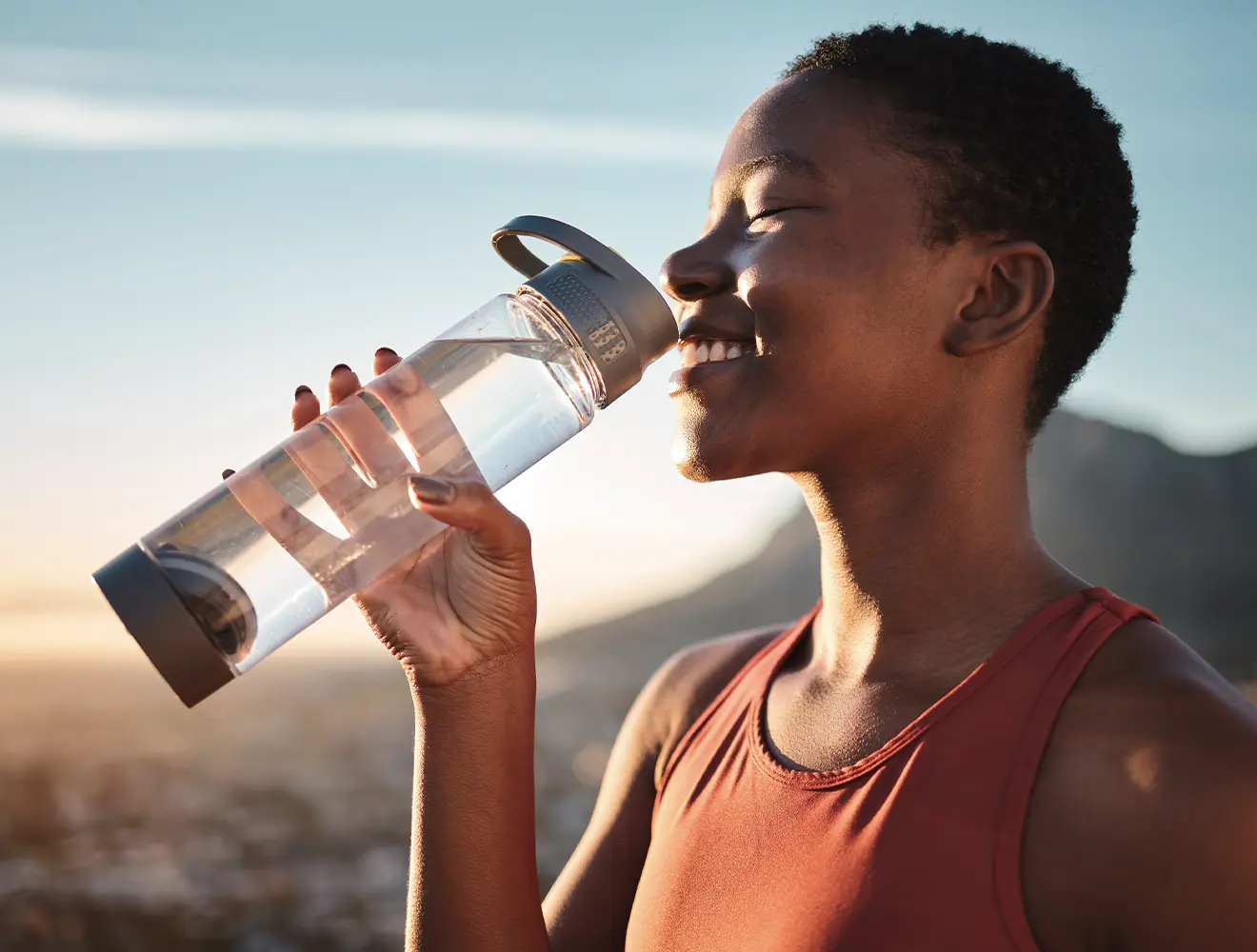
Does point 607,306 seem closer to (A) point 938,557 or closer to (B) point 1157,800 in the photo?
(A) point 938,557

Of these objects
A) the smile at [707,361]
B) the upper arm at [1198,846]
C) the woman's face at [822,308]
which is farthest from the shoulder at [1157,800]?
the smile at [707,361]

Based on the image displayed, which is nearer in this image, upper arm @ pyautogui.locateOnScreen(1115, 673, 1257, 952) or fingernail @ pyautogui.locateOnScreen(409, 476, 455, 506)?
upper arm @ pyautogui.locateOnScreen(1115, 673, 1257, 952)

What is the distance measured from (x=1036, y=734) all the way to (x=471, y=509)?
2.33ft

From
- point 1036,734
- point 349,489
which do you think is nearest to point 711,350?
point 349,489

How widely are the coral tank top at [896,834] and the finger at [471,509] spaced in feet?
1.57

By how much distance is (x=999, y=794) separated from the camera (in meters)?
1.34

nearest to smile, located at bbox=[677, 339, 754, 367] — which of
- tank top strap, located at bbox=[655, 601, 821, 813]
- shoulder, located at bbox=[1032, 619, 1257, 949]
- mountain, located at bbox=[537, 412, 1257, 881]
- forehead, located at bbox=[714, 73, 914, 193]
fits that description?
forehead, located at bbox=[714, 73, 914, 193]

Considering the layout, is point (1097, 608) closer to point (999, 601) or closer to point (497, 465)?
point (999, 601)

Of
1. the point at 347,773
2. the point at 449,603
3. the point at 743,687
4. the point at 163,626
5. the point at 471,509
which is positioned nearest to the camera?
the point at 163,626

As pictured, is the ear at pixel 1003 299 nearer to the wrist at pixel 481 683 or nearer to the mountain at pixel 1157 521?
the wrist at pixel 481 683

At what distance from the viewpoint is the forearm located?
1.62 meters

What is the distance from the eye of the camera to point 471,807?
164cm

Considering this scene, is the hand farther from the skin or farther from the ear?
the ear

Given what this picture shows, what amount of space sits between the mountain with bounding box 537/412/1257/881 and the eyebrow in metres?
5.55
